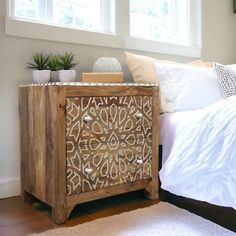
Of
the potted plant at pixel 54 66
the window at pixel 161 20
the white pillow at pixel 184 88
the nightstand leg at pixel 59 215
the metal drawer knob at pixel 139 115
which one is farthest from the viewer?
the window at pixel 161 20

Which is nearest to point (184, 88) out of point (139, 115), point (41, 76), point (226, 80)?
point (226, 80)

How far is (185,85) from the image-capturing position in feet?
7.46

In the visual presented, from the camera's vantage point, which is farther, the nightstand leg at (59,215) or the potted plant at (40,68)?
the potted plant at (40,68)

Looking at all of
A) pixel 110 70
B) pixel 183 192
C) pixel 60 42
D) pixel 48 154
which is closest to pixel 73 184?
pixel 48 154

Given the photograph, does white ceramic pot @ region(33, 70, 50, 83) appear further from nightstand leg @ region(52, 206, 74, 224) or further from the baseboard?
nightstand leg @ region(52, 206, 74, 224)

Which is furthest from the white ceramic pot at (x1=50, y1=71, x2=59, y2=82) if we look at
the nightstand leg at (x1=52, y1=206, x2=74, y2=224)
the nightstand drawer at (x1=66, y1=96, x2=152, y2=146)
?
the nightstand leg at (x1=52, y1=206, x2=74, y2=224)

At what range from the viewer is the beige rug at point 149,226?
1492 millimetres

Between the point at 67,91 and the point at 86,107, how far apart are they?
0.15m

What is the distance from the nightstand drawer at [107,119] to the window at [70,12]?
35.3 inches

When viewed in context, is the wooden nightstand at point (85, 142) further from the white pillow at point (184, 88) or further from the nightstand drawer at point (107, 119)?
the white pillow at point (184, 88)

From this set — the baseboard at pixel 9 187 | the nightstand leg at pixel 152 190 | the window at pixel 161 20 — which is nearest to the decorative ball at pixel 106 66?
the window at pixel 161 20

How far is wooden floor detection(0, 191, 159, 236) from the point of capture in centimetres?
158

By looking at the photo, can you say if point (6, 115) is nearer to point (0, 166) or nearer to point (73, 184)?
point (0, 166)

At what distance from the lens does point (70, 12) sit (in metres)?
2.47
